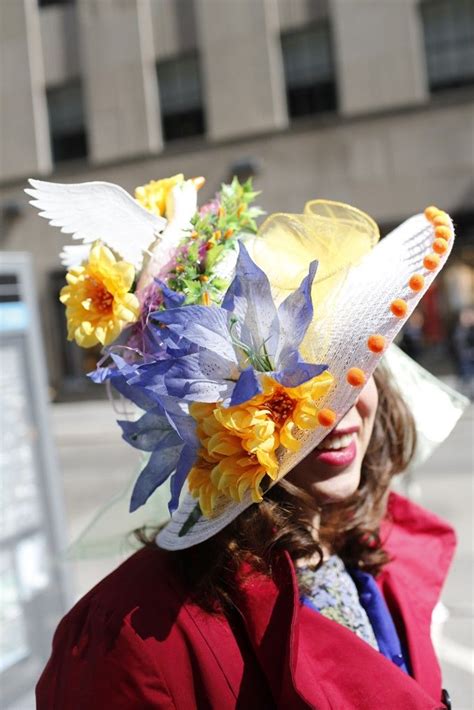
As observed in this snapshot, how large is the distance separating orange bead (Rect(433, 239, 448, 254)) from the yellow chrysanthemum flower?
58 cm

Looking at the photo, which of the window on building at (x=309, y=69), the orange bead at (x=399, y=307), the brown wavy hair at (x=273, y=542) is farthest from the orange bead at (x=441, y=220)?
the window on building at (x=309, y=69)

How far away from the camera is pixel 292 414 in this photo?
1234 mm

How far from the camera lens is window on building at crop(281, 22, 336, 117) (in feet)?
52.1

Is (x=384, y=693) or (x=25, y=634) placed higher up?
(x=384, y=693)

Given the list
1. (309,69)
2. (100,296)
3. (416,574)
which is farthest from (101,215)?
(309,69)

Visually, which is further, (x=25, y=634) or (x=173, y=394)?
(x=25, y=634)

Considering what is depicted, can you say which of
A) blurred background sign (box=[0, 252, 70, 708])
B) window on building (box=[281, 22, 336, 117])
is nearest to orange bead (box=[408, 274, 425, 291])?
blurred background sign (box=[0, 252, 70, 708])

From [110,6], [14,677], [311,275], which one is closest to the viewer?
[311,275]

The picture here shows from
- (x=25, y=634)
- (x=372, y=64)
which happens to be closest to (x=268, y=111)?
(x=372, y=64)

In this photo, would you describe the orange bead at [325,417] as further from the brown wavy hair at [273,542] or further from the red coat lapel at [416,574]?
the red coat lapel at [416,574]

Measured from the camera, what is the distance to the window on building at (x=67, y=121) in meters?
17.6

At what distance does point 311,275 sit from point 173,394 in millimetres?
295

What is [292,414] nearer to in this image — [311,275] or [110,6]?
[311,275]

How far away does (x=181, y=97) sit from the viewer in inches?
663
